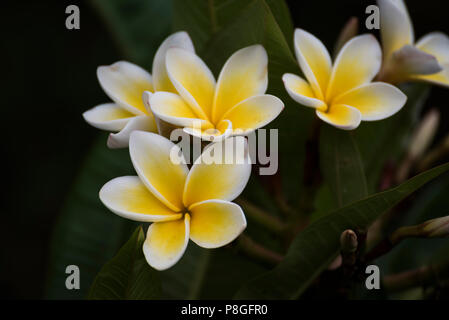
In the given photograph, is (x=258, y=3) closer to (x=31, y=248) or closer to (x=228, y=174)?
(x=228, y=174)

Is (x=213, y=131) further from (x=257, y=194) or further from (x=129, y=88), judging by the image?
A: (x=257, y=194)

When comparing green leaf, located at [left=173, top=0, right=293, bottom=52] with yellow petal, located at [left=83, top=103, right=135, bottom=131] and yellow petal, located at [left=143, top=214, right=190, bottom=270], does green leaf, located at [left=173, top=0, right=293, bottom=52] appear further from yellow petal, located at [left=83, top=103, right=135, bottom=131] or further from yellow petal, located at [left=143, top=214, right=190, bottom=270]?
yellow petal, located at [left=143, top=214, right=190, bottom=270]

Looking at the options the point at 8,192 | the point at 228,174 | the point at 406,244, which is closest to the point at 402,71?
the point at 228,174

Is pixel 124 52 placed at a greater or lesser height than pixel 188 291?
greater

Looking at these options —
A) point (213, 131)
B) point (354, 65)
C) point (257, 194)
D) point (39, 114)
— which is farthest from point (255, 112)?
point (39, 114)

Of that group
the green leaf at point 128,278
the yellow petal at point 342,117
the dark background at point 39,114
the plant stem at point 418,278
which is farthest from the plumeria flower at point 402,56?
the dark background at point 39,114

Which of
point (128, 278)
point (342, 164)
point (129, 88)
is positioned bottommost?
point (128, 278)
